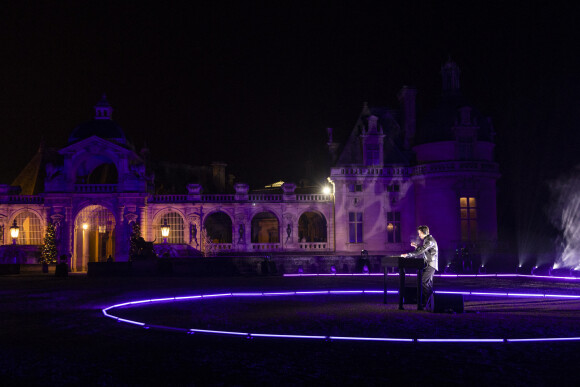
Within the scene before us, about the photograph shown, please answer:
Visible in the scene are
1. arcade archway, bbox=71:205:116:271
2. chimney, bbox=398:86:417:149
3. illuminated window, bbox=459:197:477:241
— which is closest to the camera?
illuminated window, bbox=459:197:477:241

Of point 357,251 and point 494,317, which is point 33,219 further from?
point 494,317

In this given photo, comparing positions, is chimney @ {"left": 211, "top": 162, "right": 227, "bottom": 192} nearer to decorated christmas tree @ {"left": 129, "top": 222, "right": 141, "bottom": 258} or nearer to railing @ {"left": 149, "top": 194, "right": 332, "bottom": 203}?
railing @ {"left": 149, "top": 194, "right": 332, "bottom": 203}

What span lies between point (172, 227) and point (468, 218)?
21.0 m

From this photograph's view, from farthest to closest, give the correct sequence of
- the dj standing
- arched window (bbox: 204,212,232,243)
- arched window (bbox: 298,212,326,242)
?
arched window (bbox: 298,212,326,242)
arched window (bbox: 204,212,232,243)
the dj standing

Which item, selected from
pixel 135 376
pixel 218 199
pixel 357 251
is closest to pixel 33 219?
pixel 218 199

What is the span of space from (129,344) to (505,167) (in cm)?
4112

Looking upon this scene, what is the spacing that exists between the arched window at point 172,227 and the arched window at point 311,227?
11.4m

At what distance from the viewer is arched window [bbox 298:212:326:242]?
49156 millimetres

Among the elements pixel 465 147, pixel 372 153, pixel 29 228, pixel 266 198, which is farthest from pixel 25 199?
pixel 465 147

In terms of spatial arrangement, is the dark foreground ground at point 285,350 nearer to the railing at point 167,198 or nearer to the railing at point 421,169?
the railing at point 421,169

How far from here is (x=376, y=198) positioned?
41000 millimetres

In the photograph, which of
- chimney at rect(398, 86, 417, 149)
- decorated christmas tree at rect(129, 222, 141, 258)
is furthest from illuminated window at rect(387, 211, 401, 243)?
decorated christmas tree at rect(129, 222, 141, 258)

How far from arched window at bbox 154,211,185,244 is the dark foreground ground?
28097 millimetres

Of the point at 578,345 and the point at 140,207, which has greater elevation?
the point at 140,207
